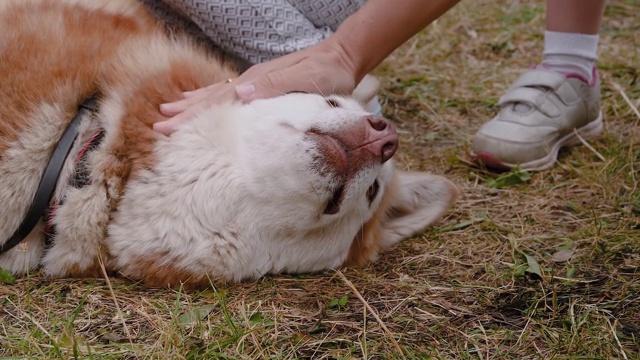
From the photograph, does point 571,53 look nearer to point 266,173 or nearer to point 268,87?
point 268,87

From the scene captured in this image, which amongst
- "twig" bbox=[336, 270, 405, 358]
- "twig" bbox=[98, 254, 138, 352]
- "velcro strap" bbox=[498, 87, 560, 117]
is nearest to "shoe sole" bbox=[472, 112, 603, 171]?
"velcro strap" bbox=[498, 87, 560, 117]

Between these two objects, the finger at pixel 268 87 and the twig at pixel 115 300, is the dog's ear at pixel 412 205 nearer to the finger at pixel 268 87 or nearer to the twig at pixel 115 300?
the finger at pixel 268 87

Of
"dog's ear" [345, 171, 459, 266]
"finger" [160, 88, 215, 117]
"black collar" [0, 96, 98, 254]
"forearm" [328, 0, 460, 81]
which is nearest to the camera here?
"black collar" [0, 96, 98, 254]

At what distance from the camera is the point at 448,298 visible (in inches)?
97.3

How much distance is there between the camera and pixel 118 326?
222 cm

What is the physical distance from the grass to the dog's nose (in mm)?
437

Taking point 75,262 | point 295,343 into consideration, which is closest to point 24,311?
point 75,262

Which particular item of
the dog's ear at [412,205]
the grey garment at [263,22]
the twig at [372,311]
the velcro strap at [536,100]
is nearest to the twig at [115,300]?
the twig at [372,311]

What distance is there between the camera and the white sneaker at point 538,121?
3471mm

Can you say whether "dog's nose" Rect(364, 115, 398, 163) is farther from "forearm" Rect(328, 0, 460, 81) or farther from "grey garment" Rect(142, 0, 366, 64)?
"grey garment" Rect(142, 0, 366, 64)

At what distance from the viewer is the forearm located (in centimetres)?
267

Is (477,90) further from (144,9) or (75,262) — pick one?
(75,262)

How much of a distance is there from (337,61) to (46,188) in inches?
41.9

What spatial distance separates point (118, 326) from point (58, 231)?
394 millimetres
